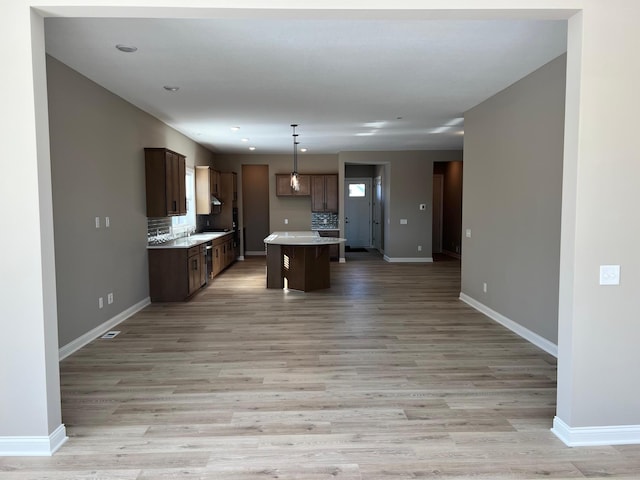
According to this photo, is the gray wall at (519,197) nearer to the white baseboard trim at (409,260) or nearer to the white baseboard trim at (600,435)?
the white baseboard trim at (600,435)

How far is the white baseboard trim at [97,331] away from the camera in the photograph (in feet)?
13.1

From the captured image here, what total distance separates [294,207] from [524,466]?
9.33 meters

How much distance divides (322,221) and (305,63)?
7.54 metres

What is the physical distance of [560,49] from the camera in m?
3.69

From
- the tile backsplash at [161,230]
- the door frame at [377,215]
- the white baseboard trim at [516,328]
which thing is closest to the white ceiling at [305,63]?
the tile backsplash at [161,230]

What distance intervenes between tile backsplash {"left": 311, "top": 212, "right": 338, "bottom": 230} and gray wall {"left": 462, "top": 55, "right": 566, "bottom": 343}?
5.61m

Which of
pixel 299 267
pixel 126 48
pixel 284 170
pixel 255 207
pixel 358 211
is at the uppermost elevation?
pixel 126 48

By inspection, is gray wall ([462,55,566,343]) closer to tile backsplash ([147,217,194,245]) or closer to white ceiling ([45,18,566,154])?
white ceiling ([45,18,566,154])

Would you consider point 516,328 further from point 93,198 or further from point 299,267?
point 93,198

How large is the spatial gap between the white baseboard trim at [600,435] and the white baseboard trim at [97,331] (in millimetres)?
4093

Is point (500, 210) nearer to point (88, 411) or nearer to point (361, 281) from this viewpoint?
point (361, 281)

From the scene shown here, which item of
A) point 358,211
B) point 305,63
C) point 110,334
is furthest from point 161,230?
point 358,211

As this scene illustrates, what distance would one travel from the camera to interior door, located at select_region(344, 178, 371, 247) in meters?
12.8

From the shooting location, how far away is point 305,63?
13.2 feet
